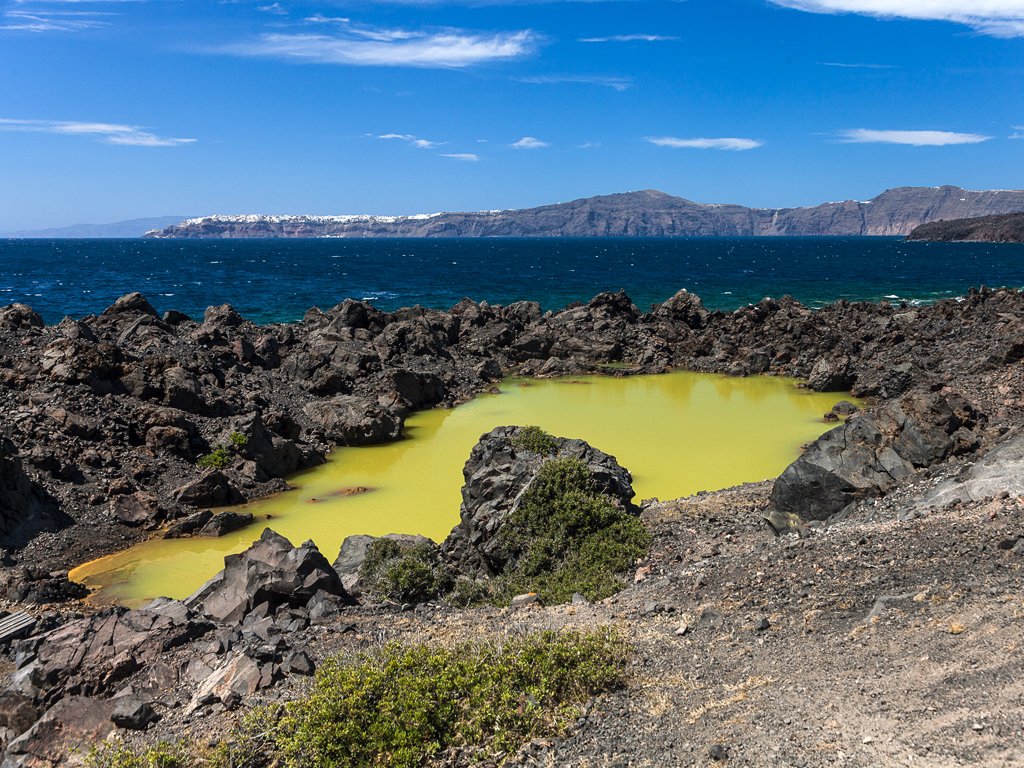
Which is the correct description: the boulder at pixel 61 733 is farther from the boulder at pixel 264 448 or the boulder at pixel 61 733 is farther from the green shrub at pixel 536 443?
the boulder at pixel 264 448

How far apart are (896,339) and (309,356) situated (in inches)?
1140

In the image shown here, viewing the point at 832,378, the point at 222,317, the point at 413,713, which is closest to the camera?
the point at 413,713

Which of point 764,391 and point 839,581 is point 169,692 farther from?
point 764,391

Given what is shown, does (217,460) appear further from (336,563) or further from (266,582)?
(266,582)

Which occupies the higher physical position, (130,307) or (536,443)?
(130,307)

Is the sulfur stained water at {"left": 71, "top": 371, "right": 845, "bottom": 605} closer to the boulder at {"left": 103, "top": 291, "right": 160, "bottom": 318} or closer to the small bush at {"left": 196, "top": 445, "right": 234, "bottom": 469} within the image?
the small bush at {"left": 196, "top": 445, "right": 234, "bottom": 469}

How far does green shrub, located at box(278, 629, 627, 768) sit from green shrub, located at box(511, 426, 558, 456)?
246 inches

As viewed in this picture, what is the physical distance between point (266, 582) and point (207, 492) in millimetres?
7044

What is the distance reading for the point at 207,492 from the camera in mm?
15836

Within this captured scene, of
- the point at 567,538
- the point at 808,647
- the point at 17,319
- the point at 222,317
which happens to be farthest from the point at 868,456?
the point at 17,319

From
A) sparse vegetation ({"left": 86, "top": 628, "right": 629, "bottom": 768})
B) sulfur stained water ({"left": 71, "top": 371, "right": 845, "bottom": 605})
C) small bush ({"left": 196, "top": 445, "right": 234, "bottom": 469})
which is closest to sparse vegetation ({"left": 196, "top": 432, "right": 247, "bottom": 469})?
small bush ({"left": 196, "top": 445, "right": 234, "bottom": 469})

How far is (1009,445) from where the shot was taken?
428 inches

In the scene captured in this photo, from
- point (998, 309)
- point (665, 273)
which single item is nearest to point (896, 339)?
point (998, 309)

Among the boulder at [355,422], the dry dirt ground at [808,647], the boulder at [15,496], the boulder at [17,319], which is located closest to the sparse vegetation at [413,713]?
the dry dirt ground at [808,647]
